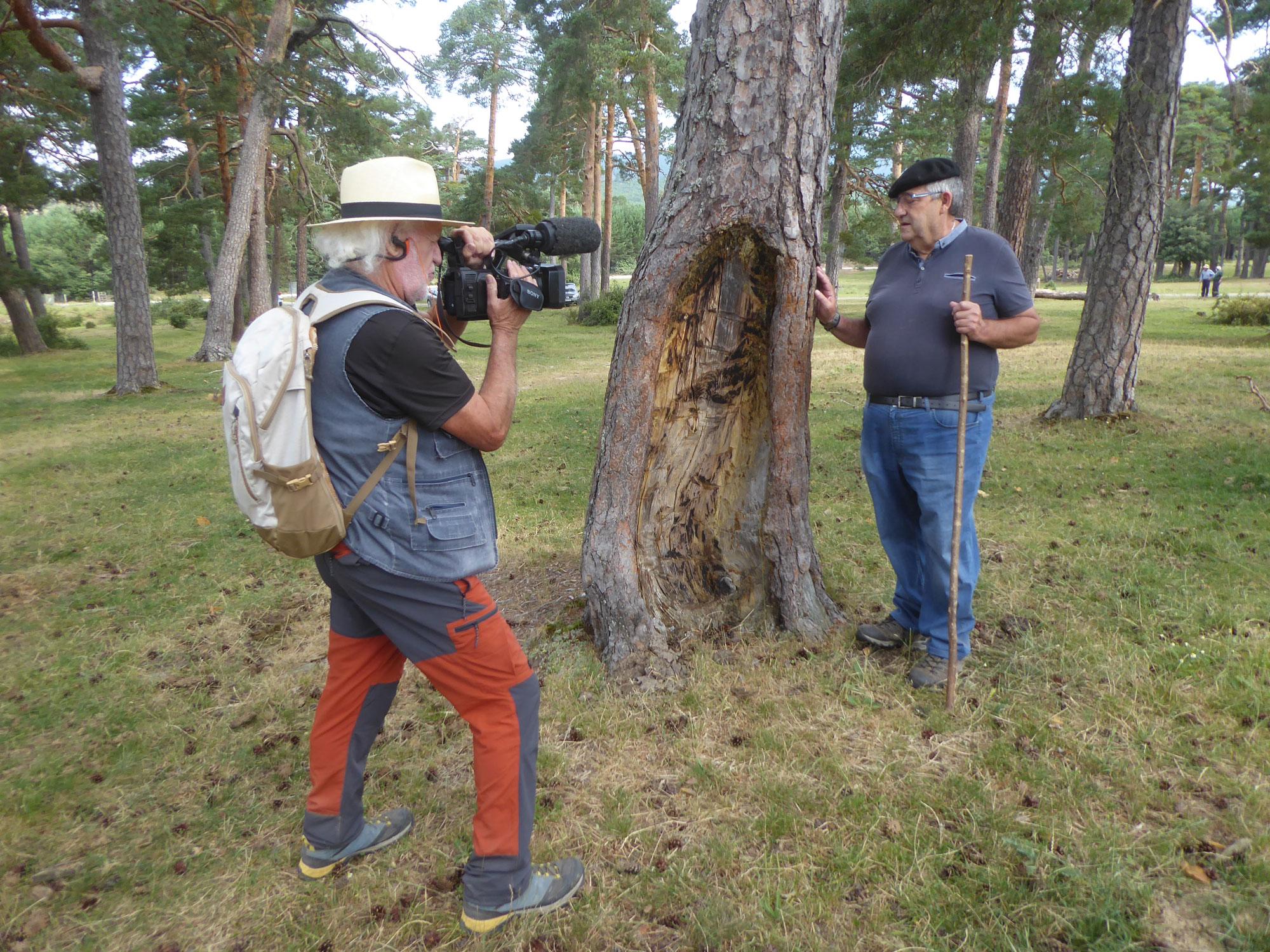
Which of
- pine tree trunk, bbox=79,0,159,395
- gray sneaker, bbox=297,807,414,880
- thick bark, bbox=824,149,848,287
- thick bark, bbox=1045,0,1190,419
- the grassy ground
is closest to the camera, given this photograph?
the grassy ground

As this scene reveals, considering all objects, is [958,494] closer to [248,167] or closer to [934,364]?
[934,364]

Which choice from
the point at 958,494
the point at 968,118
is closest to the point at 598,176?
the point at 968,118

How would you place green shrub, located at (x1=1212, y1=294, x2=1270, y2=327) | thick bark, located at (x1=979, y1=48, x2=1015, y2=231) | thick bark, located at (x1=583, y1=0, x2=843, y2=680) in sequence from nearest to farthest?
thick bark, located at (x1=583, y1=0, x2=843, y2=680) < green shrub, located at (x1=1212, y1=294, x2=1270, y2=327) < thick bark, located at (x1=979, y1=48, x2=1015, y2=231)

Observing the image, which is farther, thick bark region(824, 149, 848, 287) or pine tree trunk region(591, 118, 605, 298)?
pine tree trunk region(591, 118, 605, 298)

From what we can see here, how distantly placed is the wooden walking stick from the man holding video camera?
6.06ft

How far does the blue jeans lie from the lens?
11.4 ft

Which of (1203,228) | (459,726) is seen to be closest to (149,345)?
(459,726)

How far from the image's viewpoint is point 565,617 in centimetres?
436

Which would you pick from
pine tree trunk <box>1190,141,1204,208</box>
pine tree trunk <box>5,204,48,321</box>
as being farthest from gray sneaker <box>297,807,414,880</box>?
pine tree trunk <box>1190,141,1204,208</box>

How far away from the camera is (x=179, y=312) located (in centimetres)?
3284

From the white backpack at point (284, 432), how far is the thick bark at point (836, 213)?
619 inches

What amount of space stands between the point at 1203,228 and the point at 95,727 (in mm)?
62615

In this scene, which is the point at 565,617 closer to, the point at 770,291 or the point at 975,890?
the point at 770,291

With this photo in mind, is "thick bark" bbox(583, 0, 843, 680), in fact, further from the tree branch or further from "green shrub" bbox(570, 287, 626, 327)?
"green shrub" bbox(570, 287, 626, 327)
